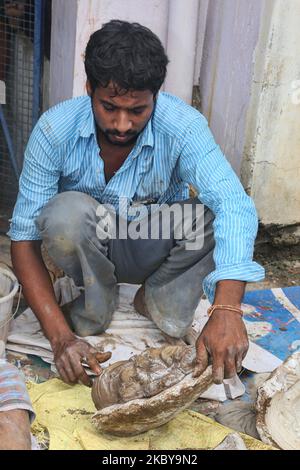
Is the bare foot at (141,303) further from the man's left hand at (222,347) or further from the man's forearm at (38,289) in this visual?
the man's left hand at (222,347)

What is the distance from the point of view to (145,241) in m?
3.29

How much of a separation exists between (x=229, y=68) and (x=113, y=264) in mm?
1532

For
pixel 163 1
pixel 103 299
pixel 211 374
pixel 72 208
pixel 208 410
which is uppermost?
pixel 163 1

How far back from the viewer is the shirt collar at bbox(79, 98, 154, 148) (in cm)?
307

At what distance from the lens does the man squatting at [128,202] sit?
2760mm

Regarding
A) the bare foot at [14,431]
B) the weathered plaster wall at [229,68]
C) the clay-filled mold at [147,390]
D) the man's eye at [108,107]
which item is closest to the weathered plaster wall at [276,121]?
the weathered plaster wall at [229,68]

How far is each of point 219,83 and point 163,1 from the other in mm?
570

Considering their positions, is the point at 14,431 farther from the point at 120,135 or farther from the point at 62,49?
the point at 62,49

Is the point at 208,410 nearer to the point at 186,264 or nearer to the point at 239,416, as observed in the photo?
the point at 239,416

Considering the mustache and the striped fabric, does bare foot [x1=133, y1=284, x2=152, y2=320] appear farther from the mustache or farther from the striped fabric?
the striped fabric

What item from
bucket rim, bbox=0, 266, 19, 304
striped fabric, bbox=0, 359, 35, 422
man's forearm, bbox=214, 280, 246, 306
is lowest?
bucket rim, bbox=0, 266, 19, 304

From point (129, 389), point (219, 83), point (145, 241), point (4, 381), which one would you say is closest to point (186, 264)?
point (145, 241)

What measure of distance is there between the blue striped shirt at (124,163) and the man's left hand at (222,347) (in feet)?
1.81

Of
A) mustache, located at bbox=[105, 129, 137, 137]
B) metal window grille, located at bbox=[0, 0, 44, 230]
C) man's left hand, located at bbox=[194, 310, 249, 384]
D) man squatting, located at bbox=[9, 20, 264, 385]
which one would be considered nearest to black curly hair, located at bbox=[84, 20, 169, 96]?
man squatting, located at bbox=[9, 20, 264, 385]
